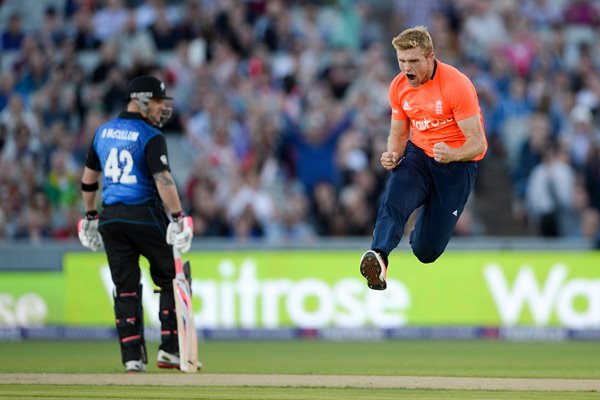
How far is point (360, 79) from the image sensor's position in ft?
71.6

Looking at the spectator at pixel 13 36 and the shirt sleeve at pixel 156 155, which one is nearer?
the shirt sleeve at pixel 156 155

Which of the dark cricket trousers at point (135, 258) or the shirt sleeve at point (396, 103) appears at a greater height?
the shirt sleeve at point (396, 103)

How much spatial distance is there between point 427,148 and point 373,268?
1505 millimetres

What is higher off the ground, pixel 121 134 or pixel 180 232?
pixel 121 134

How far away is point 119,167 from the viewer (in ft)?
38.0

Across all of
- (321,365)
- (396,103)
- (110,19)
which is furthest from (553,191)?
(396,103)

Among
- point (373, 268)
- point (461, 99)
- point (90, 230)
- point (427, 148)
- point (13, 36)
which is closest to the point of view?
point (373, 268)

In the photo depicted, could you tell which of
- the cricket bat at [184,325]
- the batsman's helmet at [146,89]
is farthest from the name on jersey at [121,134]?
the cricket bat at [184,325]

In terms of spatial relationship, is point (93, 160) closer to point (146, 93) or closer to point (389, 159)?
point (146, 93)

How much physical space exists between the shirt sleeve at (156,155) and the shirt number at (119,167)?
0.21 m

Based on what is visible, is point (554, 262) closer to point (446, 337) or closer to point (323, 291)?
point (446, 337)

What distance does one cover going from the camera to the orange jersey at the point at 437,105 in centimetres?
1058

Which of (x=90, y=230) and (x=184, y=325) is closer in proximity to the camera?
(x=184, y=325)

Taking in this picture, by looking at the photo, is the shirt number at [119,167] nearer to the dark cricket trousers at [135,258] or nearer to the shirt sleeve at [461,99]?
the dark cricket trousers at [135,258]
